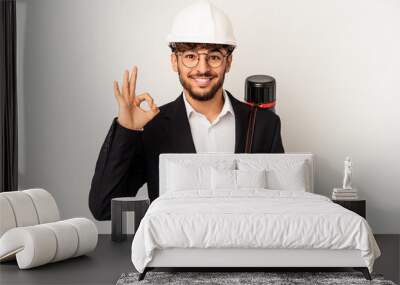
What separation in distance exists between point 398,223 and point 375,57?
1.81m

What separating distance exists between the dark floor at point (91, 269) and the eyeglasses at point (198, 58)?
1829 mm

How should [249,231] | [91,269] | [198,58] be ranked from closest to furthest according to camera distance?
1. [249,231]
2. [91,269]
3. [198,58]

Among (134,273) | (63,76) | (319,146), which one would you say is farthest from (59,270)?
(319,146)

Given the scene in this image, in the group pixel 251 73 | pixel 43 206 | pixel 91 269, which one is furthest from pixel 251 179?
pixel 251 73

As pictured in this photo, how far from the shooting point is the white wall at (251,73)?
26.7 ft

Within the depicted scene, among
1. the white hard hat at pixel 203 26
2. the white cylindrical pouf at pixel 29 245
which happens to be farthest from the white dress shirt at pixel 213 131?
the white cylindrical pouf at pixel 29 245

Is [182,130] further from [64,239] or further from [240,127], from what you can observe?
[64,239]

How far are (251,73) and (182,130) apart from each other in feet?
4.96

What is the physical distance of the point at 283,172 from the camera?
6.74m

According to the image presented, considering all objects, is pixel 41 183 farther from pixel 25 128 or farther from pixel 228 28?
pixel 228 28

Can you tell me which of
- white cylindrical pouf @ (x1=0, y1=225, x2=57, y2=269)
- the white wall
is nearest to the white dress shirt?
the white wall

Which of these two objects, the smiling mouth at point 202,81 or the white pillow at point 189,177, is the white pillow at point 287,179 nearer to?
the white pillow at point 189,177

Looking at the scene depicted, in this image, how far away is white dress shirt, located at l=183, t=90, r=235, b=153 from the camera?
7.12 metres

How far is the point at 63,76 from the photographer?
323 inches
